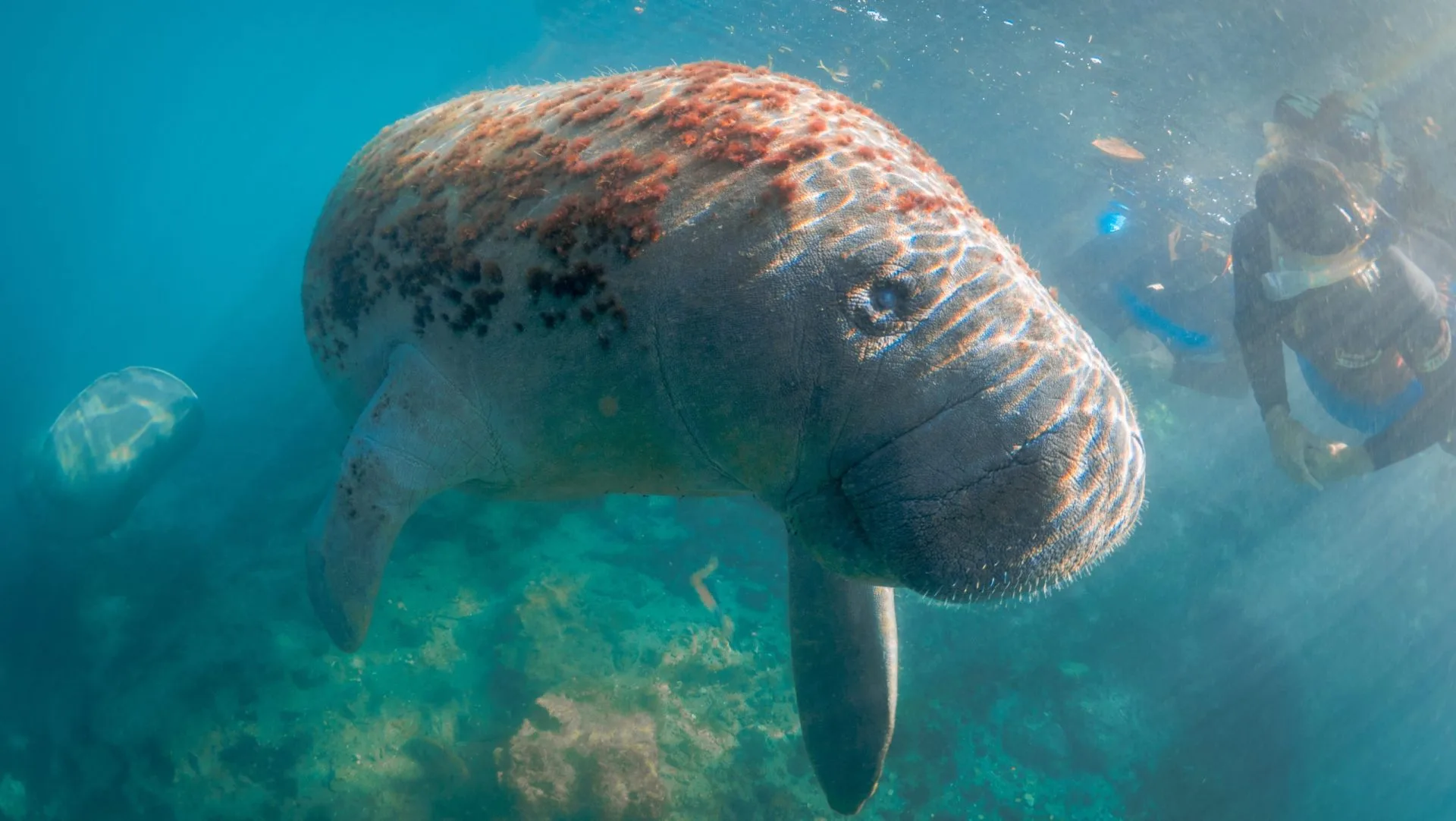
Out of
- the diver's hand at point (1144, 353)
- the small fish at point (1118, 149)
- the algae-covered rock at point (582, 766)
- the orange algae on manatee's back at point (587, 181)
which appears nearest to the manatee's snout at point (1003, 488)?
the orange algae on manatee's back at point (587, 181)

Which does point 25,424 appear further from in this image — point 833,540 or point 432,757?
point 833,540

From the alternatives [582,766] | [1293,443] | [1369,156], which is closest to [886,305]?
[582,766]

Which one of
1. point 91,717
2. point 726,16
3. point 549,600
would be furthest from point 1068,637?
point 726,16

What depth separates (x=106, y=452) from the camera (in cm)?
990

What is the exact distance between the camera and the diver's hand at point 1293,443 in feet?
27.6

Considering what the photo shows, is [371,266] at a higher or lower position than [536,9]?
higher

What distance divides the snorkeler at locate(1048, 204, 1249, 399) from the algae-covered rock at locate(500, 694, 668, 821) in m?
12.8

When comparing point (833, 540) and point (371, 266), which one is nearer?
point (833, 540)

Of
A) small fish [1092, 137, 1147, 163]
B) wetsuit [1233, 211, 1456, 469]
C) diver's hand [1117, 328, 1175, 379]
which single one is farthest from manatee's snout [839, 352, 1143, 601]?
small fish [1092, 137, 1147, 163]

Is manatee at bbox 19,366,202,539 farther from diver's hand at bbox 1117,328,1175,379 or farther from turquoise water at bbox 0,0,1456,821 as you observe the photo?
diver's hand at bbox 1117,328,1175,379

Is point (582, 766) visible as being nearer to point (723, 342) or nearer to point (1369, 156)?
point (723, 342)

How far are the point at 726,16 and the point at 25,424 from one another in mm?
27066

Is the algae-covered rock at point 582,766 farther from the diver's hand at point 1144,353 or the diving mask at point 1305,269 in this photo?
the diver's hand at point 1144,353

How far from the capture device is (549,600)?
682cm
